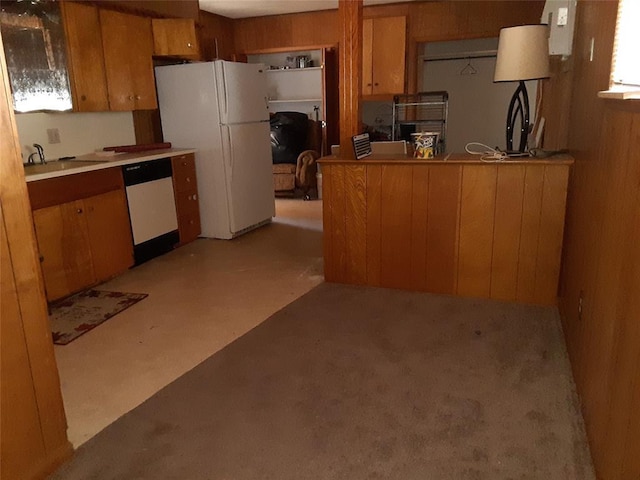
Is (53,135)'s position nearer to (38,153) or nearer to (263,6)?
(38,153)

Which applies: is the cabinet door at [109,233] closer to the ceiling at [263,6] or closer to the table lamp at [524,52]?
the table lamp at [524,52]

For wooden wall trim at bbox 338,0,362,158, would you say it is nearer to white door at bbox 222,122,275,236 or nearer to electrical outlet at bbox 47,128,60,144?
white door at bbox 222,122,275,236

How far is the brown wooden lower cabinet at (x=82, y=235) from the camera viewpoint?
3143 millimetres

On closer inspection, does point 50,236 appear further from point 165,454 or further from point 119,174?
point 165,454

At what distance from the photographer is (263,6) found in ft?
19.7

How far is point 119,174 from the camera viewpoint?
12.3 feet

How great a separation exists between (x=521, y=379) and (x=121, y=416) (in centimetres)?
172

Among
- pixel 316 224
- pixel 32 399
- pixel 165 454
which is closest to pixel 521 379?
pixel 165 454

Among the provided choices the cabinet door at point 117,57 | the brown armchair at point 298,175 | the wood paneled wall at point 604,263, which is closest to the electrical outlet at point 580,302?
the wood paneled wall at point 604,263

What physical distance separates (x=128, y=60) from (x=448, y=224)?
3010mm

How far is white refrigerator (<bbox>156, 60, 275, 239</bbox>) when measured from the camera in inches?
178

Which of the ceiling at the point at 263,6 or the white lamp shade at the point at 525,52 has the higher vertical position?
the ceiling at the point at 263,6

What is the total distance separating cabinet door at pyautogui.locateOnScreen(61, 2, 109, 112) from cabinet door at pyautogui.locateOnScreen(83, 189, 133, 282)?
80 centimetres

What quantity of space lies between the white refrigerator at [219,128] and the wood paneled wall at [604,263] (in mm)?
2931
